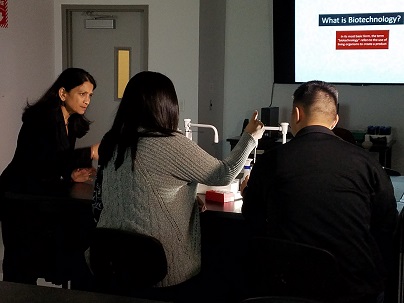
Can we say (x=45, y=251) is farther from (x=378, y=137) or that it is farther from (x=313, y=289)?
(x=378, y=137)

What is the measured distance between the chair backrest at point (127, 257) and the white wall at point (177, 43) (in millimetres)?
3016

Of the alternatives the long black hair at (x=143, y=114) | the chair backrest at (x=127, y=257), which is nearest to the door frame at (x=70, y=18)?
the long black hair at (x=143, y=114)

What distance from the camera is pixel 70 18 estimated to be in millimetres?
5328

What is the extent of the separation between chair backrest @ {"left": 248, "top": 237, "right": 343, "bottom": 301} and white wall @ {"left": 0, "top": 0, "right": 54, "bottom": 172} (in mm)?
3276

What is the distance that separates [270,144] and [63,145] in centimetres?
244

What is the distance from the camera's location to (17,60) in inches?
191

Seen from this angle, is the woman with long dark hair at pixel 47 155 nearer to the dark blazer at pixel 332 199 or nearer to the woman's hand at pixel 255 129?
the woman's hand at pixel 255 129

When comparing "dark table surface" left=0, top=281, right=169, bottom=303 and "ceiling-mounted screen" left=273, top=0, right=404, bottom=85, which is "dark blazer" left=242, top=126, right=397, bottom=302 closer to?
"dark table surface" left=0, top=281, right=169, bottom=303

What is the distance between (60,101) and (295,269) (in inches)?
59.9

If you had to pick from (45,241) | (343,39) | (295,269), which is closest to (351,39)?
(343,39)

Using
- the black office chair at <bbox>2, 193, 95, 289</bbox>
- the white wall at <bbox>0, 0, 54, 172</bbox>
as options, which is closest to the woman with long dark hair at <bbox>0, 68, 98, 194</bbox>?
the black office chair at <bbox>2, 193, 95, 289</bbox>

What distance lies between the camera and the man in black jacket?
199 centimetres

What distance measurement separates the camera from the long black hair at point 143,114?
2143 mm

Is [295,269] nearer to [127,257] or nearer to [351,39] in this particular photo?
[127,257]
